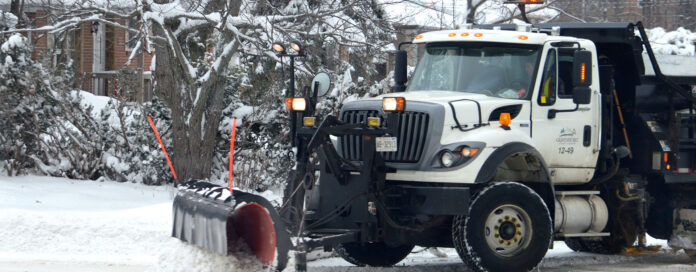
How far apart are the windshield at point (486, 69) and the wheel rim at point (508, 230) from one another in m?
1.21

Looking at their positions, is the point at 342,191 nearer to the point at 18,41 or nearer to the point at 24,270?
the point at 24,270

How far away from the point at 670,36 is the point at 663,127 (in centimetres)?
1507

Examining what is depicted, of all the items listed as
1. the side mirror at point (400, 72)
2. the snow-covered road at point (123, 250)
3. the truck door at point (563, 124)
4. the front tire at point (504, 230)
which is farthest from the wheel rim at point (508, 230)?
the side mirror at point (400, 72)

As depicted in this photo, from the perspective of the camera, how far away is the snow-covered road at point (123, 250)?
338 inches

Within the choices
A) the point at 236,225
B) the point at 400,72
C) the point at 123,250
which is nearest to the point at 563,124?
the point at 400,72

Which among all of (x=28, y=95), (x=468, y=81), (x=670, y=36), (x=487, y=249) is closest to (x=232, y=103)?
(x=28, y=95)

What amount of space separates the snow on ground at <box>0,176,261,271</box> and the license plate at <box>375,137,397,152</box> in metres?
1.54

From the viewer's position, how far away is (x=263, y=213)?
25.4ft

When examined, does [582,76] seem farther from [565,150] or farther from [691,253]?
[691,253]

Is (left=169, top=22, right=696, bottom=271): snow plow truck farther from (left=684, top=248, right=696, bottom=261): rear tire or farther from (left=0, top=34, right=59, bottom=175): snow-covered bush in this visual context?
(left=0, top=34, right=59, bottom=175): snow-covered bush

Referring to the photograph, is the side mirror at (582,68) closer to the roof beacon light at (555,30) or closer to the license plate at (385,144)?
the roof beacon light at (555,30)

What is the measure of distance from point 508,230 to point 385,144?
148 cm

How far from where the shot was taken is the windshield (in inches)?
380

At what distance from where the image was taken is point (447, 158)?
874 cm
